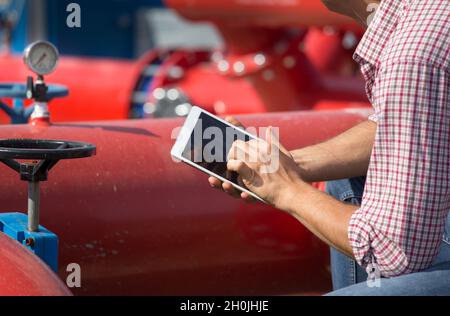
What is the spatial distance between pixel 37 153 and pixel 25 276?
0.72 ft

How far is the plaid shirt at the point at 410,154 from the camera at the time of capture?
4.09ft

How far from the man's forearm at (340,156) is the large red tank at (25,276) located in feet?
1.81

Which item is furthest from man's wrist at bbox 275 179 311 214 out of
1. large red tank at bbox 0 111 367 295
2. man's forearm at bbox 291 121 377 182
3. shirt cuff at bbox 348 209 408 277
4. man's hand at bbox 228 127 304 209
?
large red tank at bbox 0 111 367 295

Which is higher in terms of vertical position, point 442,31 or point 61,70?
point 442,31

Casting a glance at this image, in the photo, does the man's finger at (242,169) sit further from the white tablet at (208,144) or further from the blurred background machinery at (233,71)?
the blurred background machinery at (233,71)

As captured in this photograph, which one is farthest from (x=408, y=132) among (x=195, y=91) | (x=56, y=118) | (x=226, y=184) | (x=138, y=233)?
(x=56, y=118)

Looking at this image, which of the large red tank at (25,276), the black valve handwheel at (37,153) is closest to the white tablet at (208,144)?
the black valve handwheel at (37,153)

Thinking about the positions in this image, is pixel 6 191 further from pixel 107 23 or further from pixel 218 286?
pixel 107 23

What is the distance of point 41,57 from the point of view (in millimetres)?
2072

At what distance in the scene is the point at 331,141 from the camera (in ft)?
5.71

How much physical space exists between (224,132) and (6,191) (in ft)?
1.70

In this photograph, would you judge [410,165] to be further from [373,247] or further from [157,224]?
[157,224]

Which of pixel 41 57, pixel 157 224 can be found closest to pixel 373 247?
pixel 157 224

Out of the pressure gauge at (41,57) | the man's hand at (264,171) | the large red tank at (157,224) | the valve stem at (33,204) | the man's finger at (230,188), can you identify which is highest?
the pressure gauge at (41,57)
